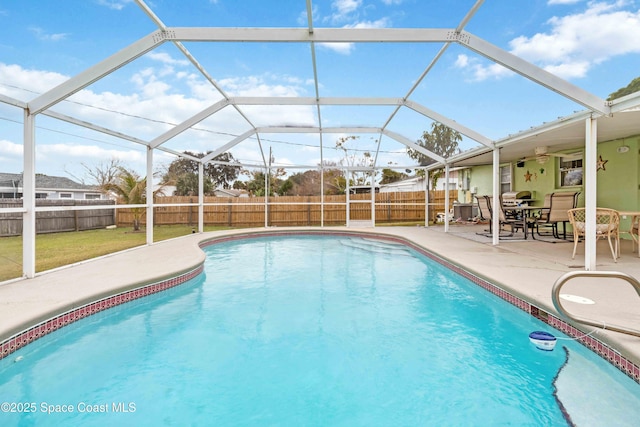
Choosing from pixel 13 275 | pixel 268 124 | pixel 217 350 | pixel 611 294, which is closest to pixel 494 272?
pixel 611 294

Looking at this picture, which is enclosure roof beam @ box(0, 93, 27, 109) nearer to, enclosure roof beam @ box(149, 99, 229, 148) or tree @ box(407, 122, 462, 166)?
enclosure roof beam @ box(149, 99, 229, 148)

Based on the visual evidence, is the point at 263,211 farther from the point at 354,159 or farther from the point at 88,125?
the point at 354,159

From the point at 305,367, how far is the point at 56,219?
11.7m

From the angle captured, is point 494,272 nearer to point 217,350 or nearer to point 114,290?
point 217,350

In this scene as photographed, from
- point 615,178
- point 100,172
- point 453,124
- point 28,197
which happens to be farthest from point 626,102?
point 100,172

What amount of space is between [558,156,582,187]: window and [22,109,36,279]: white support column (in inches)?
402

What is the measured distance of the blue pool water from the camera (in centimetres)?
207

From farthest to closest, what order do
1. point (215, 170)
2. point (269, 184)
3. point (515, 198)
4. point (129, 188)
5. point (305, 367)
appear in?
1. point (215, 170)
2. point (269, 184)
3. point (129, 188)
4. point (515, 198)
5. point (305, 367)

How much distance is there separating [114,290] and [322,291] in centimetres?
255

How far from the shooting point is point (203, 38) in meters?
4.88

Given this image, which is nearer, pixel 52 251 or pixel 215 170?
pixel 52 251

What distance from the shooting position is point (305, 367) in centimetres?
266

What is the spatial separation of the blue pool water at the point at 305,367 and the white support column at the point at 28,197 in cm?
141

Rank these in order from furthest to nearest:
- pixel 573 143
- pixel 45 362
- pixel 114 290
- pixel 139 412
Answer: pixel 573 143
pixel 114 290
pixel 45 362
pixel 139 412
